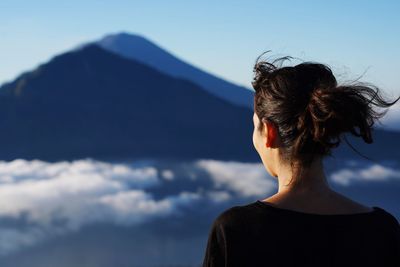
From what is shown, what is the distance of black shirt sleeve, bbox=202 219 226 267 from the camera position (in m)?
1.81

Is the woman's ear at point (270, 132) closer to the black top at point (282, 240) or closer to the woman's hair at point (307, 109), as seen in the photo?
the woman's hair at point (307, 109)

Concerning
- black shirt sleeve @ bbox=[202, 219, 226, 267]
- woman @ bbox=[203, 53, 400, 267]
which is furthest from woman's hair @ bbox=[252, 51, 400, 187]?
black shirt sleeve @ bbox=[202, 219, 226, 267]

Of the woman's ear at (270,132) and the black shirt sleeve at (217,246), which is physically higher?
the woman's ear at (270,132)

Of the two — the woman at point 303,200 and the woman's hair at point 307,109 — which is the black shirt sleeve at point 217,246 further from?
the woman's hair at point 307,109

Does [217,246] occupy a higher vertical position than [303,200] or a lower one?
lower

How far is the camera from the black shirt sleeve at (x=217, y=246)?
181 cm

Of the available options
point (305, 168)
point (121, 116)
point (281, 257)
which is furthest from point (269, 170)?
point (121, 116)

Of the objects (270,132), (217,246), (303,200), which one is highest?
(270,132)

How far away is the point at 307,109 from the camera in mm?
1865

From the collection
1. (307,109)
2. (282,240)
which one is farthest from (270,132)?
(282,240)

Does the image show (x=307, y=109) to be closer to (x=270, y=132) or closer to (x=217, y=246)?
(x=270, y=132)

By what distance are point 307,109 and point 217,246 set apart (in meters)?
0.41

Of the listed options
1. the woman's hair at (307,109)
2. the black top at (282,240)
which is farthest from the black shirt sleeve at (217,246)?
the woman's hair at (307,109)

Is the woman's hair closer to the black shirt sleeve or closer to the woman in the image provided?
the woman
